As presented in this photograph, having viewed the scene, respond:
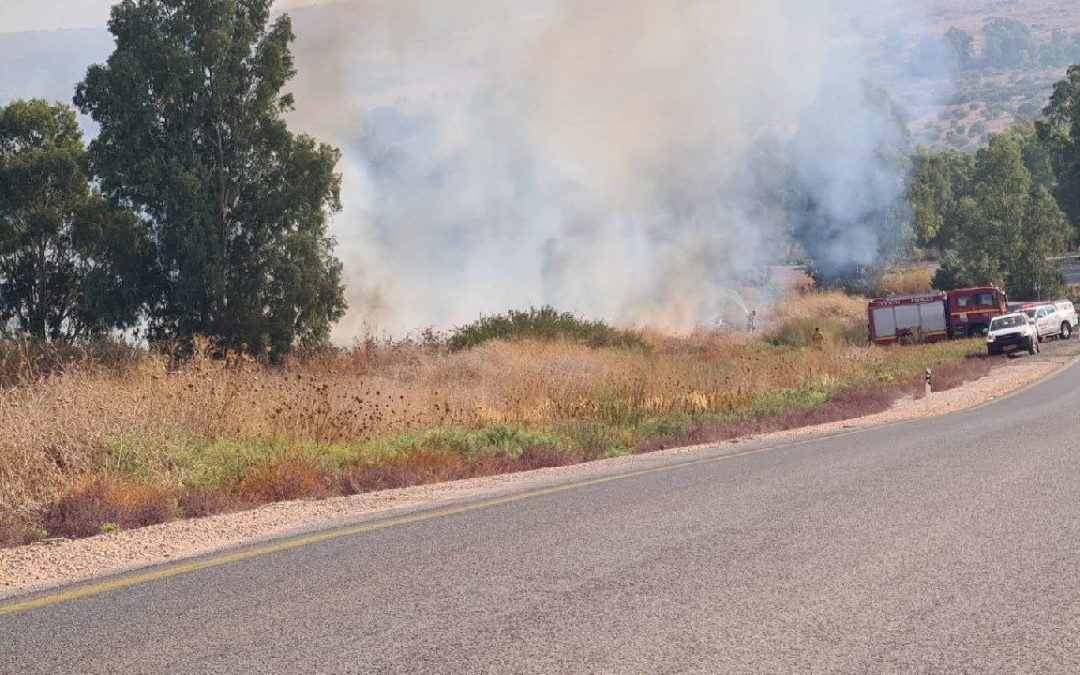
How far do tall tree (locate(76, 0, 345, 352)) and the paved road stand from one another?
2146 cm

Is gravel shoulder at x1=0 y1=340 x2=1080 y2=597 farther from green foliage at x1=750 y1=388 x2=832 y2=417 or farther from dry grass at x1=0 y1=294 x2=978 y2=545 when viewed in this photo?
green foliage at x1=750 y1=388 x2=832 y2=417

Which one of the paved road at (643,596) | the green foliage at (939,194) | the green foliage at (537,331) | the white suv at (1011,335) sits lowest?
the white suv at (1011,335)

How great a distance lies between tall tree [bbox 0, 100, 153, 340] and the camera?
33.1 meters

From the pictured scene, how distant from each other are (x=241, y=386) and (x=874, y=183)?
177 ft

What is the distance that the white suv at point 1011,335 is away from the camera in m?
44.0

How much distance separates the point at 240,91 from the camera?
3155 centimetres

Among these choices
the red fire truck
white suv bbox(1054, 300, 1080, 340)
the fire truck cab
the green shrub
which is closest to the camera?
white suv bbox(1054, 300, 1080, 340)

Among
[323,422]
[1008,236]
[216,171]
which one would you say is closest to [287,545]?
[323,422]

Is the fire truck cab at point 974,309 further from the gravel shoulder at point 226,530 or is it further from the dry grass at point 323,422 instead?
the gravel shoulder at point 226,530

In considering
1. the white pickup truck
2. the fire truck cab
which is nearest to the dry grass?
the white pickup truck

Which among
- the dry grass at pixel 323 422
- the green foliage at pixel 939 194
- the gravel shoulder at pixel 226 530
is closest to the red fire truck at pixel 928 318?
the dry grass at pixel 323 422

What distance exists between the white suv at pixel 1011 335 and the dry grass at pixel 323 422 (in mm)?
16922

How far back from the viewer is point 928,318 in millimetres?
54375

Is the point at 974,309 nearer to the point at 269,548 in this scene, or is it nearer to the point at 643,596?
the point at 269,548
